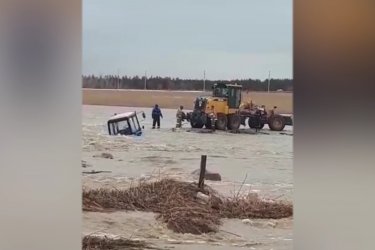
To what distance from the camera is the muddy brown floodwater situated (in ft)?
8.31

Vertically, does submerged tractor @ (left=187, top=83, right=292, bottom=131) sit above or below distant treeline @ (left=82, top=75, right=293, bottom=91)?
below

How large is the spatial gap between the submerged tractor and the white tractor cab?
0.97ft

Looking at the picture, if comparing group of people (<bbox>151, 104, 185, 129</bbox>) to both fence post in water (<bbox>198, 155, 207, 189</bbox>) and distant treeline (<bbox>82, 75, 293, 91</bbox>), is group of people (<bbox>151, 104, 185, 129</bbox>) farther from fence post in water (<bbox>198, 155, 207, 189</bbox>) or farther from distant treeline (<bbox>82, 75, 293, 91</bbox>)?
fence post in water (<bbox>198, 155, 207, 189</bbox>)

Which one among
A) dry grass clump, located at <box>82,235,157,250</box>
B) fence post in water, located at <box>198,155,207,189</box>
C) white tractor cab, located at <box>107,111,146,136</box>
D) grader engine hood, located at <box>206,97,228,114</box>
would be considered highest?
grader engine hood, located at <box>206,97,228,114</box>

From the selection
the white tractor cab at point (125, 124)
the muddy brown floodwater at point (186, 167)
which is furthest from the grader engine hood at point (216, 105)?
the white tractor cab at point (125, 124)

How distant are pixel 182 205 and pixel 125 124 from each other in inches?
21.4

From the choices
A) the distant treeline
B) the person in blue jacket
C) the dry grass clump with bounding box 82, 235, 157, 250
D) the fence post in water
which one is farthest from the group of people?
the dry grass clump with bounding box 82, 235, 157, 250

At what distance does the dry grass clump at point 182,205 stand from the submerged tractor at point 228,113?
354mm

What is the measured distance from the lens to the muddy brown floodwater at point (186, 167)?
2533 millimetres

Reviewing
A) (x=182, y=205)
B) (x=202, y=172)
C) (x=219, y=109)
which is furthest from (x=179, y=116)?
(x=182, y=205)
